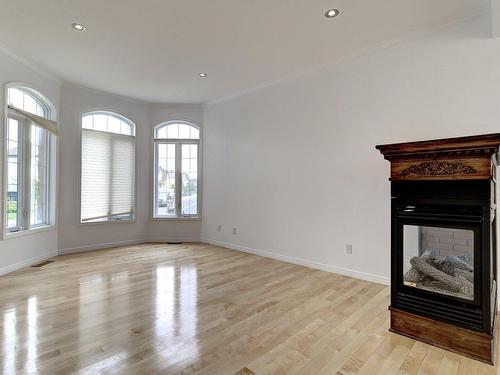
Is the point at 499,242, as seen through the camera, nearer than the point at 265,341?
No

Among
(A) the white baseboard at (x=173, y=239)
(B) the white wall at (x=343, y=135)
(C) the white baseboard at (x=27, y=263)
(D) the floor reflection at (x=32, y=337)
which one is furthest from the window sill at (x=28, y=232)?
(B) the white wall at (x=343, y=135)

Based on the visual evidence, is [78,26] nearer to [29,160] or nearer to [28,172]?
[29,160]

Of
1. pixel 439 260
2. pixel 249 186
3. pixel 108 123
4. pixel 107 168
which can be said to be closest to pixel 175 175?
pixel 107 168

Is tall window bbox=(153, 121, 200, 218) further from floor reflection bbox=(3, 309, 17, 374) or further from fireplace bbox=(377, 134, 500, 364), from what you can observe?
fireplace bbox=(377, 134, 500, 364)

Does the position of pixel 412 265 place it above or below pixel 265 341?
above

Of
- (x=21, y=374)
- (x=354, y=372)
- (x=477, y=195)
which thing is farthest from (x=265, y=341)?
(x=477, y=195)

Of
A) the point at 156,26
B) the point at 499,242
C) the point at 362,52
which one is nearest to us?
the point at 499,242

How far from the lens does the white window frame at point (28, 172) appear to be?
12.5 ft

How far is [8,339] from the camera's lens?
6.98 ft

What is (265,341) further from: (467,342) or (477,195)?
(477,195)

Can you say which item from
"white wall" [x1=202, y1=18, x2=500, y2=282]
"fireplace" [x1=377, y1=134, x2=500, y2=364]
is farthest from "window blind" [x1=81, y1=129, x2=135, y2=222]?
"fireplace" [x1=377, y1=134, x2=500, y2=364]

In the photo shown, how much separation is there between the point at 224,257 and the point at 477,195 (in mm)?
3631

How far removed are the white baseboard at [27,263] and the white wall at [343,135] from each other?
9.55 ft

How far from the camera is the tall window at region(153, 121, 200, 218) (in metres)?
6.11
